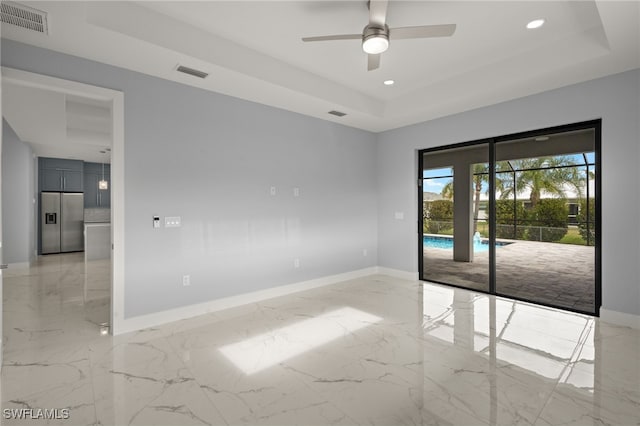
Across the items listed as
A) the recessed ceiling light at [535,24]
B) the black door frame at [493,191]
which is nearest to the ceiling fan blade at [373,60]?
the recessed ceiling light at [535,24]

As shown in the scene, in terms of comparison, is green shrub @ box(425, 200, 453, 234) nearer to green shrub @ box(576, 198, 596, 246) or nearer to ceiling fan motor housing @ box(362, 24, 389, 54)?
green shrub @ box(576, 198, 596, 246)

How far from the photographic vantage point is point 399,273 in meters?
5.46

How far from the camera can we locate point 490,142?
441 cm

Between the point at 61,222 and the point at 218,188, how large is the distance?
7.09m

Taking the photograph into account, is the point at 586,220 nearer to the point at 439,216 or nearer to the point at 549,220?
the point at 549,220

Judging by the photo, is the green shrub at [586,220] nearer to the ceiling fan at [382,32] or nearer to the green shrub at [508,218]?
the green shrub at [508,218]

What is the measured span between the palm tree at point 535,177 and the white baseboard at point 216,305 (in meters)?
2.78

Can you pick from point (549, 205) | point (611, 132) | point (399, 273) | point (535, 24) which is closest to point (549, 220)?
point (549, 205)

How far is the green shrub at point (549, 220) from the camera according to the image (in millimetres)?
4412

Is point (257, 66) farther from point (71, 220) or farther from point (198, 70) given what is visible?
point (71, 220)

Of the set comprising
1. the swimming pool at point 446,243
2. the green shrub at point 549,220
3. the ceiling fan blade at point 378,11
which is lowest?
the swimming pool at point 446,243

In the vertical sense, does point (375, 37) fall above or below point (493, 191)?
above

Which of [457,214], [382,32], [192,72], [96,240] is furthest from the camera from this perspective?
[96,240]

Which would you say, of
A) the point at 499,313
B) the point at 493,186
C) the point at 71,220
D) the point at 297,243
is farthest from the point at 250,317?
the point at 71,220
